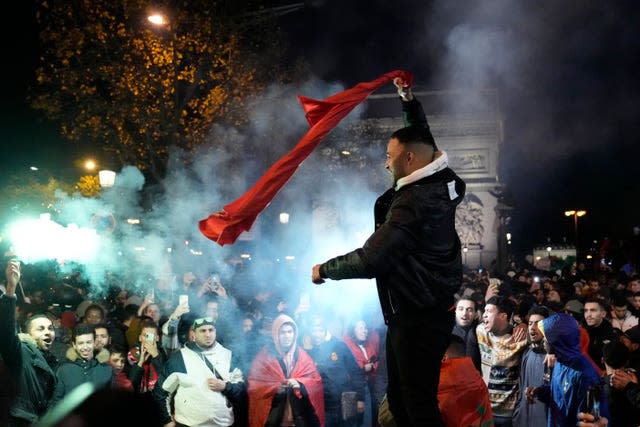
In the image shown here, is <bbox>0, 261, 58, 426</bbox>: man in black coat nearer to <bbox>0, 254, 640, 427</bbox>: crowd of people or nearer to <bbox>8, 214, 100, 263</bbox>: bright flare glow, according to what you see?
<bbox>0, 254, 640, 427</bbox>: crowd of people

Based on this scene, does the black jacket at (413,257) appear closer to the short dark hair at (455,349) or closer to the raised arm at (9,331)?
the short dark hair at (455,349)

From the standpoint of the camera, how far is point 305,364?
6887mm

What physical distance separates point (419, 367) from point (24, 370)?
3474 millimetres

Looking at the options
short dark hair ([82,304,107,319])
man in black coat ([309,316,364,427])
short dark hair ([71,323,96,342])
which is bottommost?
man in black coat ([309,316,364,427])

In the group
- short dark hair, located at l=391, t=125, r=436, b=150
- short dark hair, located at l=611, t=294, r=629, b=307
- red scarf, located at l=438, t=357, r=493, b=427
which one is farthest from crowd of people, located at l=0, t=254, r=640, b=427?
short dark hair, located at l=391, t=125, r=436, b=150

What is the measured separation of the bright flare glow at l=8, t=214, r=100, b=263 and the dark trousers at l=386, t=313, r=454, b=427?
342 inches

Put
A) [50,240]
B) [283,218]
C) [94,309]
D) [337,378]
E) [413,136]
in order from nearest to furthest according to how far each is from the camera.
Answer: [413,136] < [337,378] < [94,309] < [50,240] < [283,218]

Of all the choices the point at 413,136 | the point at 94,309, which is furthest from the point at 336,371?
the point at 413,136

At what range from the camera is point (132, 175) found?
21.1 metres

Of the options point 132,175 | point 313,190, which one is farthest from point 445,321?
point 313,190

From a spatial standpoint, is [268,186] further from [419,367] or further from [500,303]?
[500,303]

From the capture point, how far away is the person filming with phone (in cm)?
701

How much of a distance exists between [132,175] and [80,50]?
15.0 ft

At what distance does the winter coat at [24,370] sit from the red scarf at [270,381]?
6.79 feet
